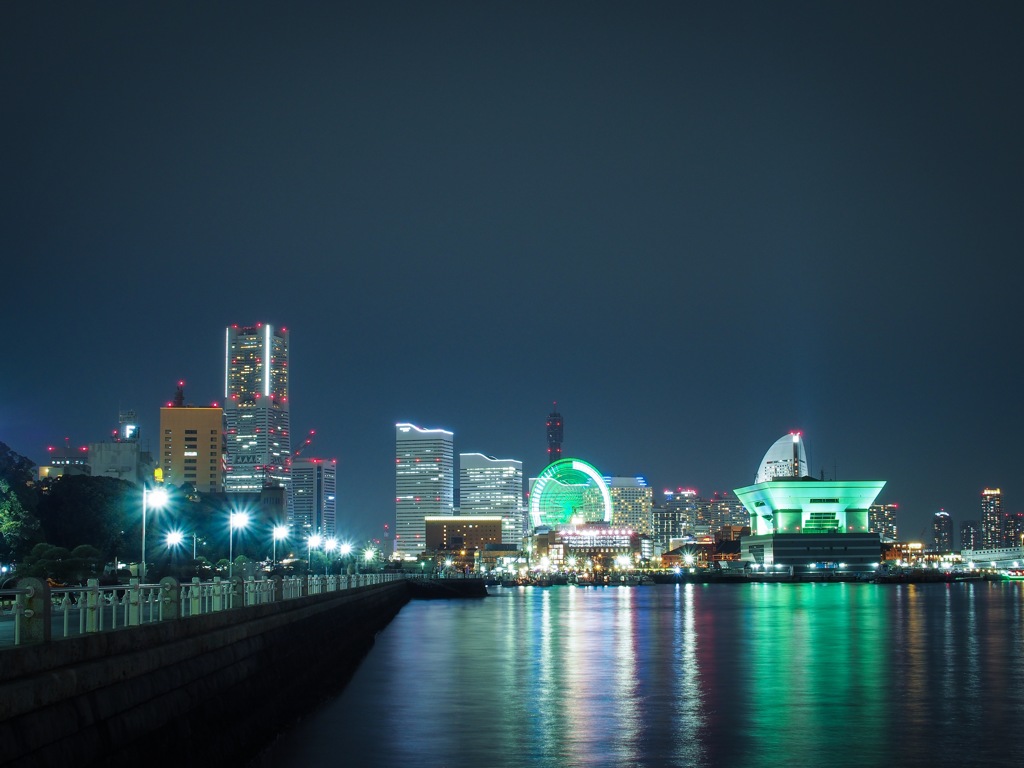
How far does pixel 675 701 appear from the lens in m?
40.2

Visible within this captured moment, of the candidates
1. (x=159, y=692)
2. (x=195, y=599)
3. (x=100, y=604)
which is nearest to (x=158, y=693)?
(x=159, y=692)

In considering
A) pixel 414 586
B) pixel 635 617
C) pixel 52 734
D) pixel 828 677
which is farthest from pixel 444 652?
pixel 414 586

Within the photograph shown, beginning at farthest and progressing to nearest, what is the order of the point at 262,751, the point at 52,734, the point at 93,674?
the point at 262,751
the point at 93,674
the point at 52,734

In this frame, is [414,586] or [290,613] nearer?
[290,613]

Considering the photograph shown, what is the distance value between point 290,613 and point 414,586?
131 m

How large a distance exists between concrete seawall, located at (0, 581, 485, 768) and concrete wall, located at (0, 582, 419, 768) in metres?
0.02

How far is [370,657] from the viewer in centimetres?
5938

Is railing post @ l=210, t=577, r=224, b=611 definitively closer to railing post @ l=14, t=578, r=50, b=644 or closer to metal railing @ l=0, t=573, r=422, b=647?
metal railing @ l=0, t=573, r=422, b=647

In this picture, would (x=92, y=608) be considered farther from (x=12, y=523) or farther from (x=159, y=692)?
(x=12, y=523)

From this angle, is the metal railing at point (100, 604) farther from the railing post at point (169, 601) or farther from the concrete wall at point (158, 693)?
the concrete wall at point (158, 693)

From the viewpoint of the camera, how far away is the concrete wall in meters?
14.6

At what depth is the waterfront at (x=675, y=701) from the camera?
2973 centimetres

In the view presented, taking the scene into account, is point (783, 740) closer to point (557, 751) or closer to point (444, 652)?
point (557, 751)

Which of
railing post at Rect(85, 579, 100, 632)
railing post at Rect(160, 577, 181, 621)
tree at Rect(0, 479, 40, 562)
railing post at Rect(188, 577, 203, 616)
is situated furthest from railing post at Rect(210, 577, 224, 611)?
tree at Rect(0, 479, 40, 562)
